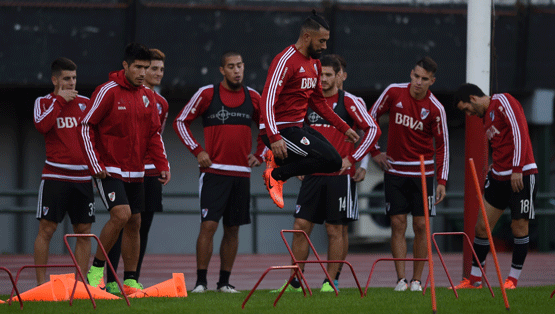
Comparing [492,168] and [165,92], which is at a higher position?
[165,92]

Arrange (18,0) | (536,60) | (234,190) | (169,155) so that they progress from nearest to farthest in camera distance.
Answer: (234,190)
(18,0)
(536,60)
(169,155)

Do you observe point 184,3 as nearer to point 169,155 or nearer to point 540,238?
point 169,155

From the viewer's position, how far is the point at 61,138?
25.8ft

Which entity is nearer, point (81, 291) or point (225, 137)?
point (81, 291)

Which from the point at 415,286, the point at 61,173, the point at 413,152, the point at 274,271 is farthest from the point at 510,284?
the point at 61,173

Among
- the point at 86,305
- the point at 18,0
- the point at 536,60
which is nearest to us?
the point at 86,305

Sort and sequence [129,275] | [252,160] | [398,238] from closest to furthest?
[129,275] < [252,160] < [398,238]

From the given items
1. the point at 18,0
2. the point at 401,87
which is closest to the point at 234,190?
the point at 401,87

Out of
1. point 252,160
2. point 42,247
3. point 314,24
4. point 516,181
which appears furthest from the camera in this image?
point 252,160

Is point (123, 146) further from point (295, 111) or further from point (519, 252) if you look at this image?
point (519, 252)

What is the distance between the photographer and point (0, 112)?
1526 centimetres

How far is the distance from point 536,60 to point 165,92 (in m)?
6.82

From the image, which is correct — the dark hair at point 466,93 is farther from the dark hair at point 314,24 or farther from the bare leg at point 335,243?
the dark hair at point 314,24

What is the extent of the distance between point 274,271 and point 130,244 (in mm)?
3799
